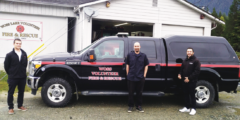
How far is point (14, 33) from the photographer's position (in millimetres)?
10469

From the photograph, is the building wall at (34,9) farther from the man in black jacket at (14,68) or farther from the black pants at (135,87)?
the black pants at (135,87)

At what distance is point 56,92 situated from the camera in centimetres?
561

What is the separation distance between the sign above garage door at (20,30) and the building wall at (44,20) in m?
0.16

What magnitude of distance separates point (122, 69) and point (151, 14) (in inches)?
269

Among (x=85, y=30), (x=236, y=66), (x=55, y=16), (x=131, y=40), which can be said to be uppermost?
(x=55, y=16)

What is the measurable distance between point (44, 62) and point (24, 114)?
4.41 feet

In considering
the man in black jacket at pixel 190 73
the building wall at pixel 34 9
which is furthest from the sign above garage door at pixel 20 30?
the man in black jacket at pixel 190 73

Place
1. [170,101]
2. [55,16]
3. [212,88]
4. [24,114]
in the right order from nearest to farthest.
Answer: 1. [24,114]
2. [212,88]
3. [170,101]
4. [55,16]

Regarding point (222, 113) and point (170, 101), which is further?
point (170, 101)

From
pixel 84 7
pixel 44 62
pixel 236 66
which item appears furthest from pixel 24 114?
pixel 84 7

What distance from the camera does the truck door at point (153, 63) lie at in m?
5.79

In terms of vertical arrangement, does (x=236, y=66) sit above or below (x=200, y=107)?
above

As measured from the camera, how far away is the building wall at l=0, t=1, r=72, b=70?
10.2 metres

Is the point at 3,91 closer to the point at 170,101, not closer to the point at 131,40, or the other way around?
the point at 131,40
